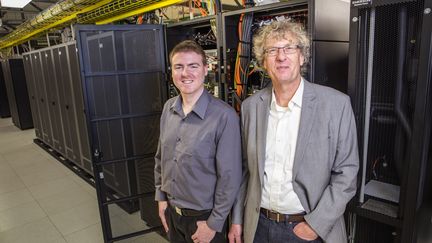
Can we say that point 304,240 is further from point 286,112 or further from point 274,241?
point 286,112

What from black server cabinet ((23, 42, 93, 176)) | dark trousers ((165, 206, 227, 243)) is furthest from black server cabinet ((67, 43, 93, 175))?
dark trousers ((165, 206, 227, 243))

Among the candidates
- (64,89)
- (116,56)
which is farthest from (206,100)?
(64,89)

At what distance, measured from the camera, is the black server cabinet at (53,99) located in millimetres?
4860

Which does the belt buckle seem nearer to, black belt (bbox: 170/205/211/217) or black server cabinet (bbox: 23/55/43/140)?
black belt (bbox: 170/205/211/217)

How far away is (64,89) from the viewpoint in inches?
176

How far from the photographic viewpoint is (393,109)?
1197mm

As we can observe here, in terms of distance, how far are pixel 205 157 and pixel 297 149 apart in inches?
18.0

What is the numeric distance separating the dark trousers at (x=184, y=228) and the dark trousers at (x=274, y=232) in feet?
0.83

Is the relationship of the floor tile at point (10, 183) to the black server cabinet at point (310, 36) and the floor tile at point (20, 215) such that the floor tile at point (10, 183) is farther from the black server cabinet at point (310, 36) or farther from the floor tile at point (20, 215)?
the black server cabinet at point (310, 36)

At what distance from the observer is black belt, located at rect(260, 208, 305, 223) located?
1215 mm

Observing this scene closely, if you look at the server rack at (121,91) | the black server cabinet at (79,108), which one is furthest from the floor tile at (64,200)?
the server rack at (121,91)

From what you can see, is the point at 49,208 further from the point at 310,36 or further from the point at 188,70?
the point at 310,36

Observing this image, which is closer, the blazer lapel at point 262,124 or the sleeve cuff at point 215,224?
the blazer lapel at point 262,124

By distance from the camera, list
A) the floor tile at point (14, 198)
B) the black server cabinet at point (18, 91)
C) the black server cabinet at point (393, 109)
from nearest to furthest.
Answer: the black server cabinet at point (393, 109)
the floor tile at point (14, 198)
the black server cabinet at point (18, 91)
